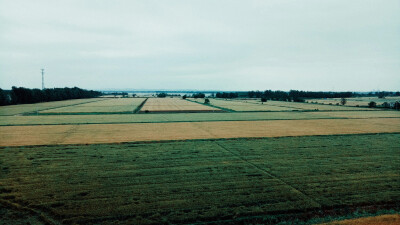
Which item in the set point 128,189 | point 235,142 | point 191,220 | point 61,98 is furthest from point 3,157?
point 61,98

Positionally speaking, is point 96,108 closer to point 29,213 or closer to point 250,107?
point 250,107

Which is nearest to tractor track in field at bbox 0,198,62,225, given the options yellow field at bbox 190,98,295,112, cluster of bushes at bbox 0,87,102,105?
yellow field at bbox 190,98,295,112

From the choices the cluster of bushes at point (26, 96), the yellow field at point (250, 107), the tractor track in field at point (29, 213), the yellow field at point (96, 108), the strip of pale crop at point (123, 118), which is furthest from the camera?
the cluster of bushes at point (26, 96)

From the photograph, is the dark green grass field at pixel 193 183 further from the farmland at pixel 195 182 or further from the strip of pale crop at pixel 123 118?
the strip of pale crop at pixel 123 118

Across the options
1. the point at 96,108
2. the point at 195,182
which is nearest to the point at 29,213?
the point at 195,182

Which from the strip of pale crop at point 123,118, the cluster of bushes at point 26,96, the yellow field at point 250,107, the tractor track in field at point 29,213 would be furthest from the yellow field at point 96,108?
the tractor track in field at point 29,213

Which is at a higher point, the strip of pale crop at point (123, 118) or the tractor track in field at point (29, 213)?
the strip of pale crop at point (123, 118)

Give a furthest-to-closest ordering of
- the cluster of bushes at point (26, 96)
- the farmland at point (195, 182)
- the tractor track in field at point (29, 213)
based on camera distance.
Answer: the cluster of bushes at point (26, 96), the farmland at point (195, 182), the tractor track in field at point (29, 213)

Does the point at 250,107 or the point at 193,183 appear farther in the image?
the point at 250,107

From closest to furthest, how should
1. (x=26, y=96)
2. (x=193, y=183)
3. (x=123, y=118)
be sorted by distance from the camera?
(x=193, y=183) → (x=123, y=118) → (x=26, y=96)
